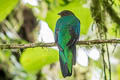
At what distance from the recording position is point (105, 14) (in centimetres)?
143

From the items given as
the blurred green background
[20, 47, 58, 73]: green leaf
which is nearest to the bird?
the blurred green background

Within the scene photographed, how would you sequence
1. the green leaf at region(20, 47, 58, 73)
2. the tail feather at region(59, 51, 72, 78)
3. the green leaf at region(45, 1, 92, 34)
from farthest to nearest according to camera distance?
the green leaf at region(20, 47, 58, 73) < the green leaf at region(45, 1, 92, 34) < the tail feather at region(59, 51, 72, 78)

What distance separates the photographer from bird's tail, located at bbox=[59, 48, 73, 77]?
0.76 metres

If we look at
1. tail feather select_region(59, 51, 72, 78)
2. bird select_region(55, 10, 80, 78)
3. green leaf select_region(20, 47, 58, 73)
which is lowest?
green leaf select_region(20, 47, 58, 73)

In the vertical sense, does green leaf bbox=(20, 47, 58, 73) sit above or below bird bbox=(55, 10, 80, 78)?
below

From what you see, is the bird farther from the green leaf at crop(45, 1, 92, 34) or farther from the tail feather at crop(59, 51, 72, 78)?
the green leaf at crop(45, 1, 92, 34)

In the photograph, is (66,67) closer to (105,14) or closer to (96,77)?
(105,14)

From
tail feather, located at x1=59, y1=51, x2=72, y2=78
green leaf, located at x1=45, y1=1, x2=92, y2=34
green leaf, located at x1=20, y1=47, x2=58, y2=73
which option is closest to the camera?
tail feather, located at x1=59, y1=51, x2=72, y2=78

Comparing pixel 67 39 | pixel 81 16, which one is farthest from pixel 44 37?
pixel 67 39

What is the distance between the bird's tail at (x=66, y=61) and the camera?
760mm

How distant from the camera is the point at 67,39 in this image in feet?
2.79

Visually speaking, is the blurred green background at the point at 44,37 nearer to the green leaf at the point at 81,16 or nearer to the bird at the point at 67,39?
the green leaf at the point at 81,16

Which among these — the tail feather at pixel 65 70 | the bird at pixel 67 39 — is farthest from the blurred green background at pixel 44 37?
the tail feather at pixel 65 70

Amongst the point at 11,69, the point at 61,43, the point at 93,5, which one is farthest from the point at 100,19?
the point at 11,69
